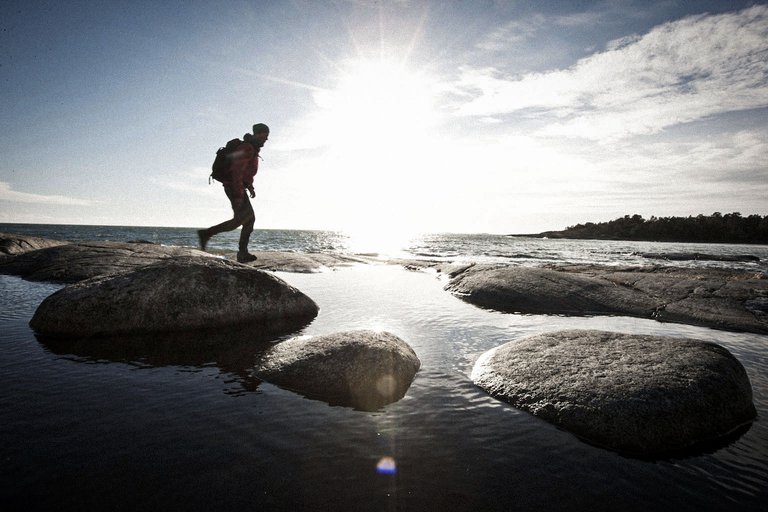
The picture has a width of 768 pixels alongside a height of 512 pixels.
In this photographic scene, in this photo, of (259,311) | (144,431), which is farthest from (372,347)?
(259,311)

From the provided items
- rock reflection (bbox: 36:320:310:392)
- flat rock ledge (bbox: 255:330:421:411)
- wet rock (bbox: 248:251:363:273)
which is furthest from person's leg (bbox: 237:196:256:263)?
flat rock ledge (bbox: 255:330:421:411)

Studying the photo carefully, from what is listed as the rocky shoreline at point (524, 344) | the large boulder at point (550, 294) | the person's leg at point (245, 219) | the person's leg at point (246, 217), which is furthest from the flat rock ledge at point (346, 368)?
the person's leg at point (246, 217)

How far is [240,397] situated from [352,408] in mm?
1263

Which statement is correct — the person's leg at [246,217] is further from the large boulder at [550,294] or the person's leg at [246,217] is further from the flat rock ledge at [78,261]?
the large boulder at [550,294]

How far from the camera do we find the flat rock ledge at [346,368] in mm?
4328

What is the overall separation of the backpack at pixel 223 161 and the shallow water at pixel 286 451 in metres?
6.33

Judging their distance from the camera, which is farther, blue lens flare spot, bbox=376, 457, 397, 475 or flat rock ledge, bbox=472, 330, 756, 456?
flat rock ledge, bbox=472, 330, 756, 456

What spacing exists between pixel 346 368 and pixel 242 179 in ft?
25.8

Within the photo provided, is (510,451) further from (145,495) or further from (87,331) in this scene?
(87,331)

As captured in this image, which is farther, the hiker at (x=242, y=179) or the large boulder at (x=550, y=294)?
the hiker at (x=242, y=179)

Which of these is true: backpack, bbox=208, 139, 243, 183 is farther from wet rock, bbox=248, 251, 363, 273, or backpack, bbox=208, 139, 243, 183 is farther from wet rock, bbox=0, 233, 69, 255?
wet rock, bbox=0, 233, 69, 255

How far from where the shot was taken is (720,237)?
9788cm

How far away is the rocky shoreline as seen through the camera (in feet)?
12.7

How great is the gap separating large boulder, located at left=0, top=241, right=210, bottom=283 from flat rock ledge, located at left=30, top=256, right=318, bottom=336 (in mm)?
3583
